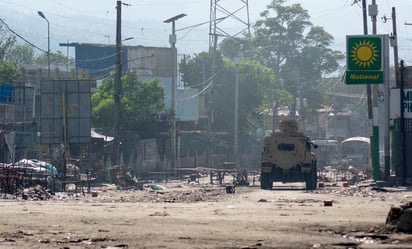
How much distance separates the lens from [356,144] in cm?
9244

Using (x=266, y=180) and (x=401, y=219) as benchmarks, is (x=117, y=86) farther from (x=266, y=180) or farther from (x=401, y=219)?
(x=401, y=219)

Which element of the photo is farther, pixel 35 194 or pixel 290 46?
pixel 290 46

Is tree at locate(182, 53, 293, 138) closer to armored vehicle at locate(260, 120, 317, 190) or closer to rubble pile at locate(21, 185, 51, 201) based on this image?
armored vehicle at locate(260, 120, 317, 190)

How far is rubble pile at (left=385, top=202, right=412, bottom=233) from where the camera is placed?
17.0 metres

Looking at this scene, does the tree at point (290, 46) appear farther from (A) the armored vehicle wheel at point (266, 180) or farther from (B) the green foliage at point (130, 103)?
(A) the armored vehicle wheel at point (266, 180)

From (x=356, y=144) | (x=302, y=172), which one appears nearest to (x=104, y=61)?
(x=356, y=144)

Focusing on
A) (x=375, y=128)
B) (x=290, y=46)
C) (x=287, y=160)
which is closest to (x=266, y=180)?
(x=287, y=160)

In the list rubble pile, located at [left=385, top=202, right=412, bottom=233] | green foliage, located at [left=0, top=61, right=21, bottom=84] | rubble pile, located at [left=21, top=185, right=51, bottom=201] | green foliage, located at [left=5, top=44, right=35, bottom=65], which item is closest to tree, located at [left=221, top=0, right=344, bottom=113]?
green foliage, located at [left=5, top=44, right=35, bottom=65]

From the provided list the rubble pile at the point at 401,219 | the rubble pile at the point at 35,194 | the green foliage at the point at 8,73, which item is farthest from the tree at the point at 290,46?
the rubble pile at the point at 401,219

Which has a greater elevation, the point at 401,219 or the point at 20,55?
the point at 20,55

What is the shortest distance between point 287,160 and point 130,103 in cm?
2498

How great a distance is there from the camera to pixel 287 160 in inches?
1697

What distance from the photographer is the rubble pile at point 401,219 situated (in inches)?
667

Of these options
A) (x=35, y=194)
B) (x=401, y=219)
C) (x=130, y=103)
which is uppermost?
(x=130, y=103)
